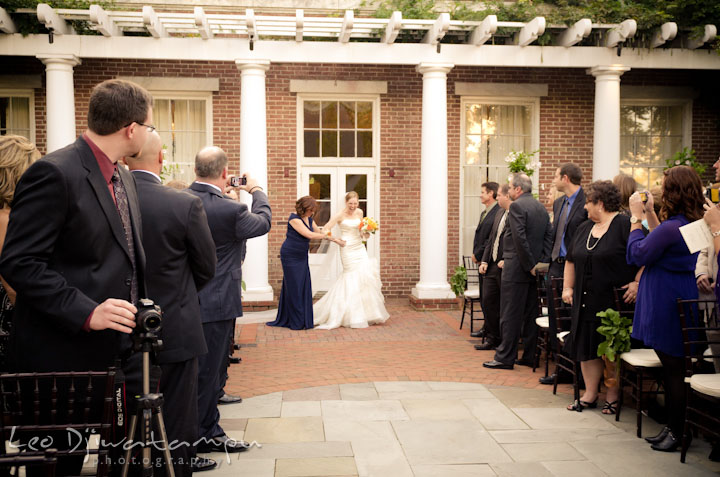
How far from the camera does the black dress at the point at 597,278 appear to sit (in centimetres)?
530

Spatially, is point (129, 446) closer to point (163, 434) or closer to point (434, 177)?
point (163, 434)

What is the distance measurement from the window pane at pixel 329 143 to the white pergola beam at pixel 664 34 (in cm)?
565

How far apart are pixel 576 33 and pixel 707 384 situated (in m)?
7.87

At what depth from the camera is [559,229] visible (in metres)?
6.98

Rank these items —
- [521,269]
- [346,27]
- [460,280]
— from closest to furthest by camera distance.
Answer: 1. [521,269]
2. [460,280]
3. [346,27]

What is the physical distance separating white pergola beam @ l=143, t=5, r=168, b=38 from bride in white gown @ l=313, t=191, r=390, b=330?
381 cm

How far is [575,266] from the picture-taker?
5504 millimetres

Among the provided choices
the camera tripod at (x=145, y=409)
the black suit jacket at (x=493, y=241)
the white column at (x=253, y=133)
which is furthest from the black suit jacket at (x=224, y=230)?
the white column at (x=253, y=133)

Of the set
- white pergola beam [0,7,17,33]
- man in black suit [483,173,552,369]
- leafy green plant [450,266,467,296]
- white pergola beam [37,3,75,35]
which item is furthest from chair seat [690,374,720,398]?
white pergola beam [0,7,17,33]

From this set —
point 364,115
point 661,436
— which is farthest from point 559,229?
point 364,115

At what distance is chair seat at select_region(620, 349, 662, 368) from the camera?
A: 483 centimetres

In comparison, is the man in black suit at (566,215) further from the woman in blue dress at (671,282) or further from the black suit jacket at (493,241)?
the woman in blue dress at (671,282)

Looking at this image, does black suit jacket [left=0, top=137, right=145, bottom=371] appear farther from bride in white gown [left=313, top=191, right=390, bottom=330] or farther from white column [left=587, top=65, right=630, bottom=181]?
white column [left=587, top=65, right=630, bottom=181]

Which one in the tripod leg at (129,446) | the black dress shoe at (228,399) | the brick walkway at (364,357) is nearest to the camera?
the tripod leg at (129,446)
